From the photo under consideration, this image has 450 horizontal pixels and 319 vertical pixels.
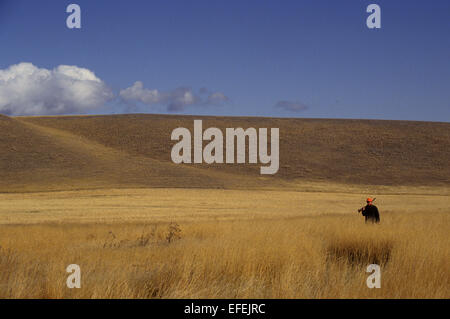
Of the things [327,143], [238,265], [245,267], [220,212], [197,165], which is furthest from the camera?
[327,143]

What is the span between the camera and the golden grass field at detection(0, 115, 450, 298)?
28.4 feet

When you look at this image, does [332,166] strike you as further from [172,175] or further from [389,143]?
[172,175]

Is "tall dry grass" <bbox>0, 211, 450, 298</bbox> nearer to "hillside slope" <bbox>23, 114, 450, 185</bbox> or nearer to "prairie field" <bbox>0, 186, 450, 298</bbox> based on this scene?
"prairie field" <bbox>0, 186, 450, 298</bbox>

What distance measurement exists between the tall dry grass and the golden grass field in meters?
0.04

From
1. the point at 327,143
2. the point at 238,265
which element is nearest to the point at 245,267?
the point at 238,265

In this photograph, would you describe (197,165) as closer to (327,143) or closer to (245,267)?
(327,143)

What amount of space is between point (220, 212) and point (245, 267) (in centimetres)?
2175

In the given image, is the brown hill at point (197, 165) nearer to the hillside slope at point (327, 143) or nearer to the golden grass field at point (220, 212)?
the hillside slope at point (327, 143)

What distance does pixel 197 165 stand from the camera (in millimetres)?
73000

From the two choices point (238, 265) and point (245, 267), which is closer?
point (245, 267)

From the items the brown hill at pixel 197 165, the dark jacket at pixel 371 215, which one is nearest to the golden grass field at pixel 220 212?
the brown hill at pixel 197 165

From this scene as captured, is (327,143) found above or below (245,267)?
above

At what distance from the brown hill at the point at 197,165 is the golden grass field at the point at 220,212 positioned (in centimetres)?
27
